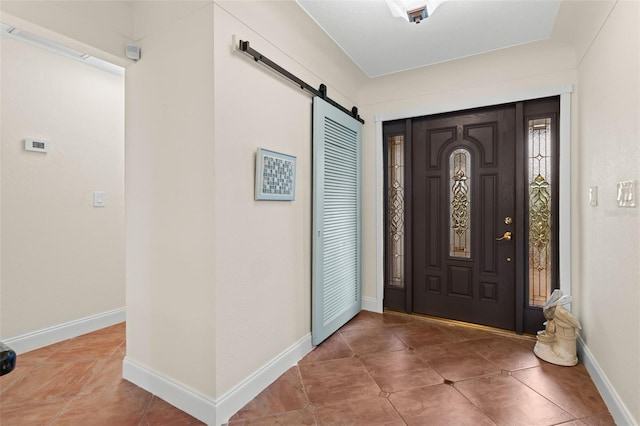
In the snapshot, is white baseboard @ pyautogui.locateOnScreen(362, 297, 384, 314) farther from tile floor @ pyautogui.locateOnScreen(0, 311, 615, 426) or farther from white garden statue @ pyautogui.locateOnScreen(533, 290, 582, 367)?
white garden statue @ pyautogui.locateOnScreen(533, 290, 582, 367)

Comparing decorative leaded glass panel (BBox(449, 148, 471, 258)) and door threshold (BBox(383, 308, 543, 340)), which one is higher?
decorative leaded glass panel (BBox(449, 148, 471, 258))

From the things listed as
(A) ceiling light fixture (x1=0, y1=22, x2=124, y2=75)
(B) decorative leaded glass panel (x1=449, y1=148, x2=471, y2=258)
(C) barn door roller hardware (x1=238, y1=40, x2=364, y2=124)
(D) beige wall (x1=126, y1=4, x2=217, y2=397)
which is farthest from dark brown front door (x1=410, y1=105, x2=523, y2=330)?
(A) ceiling light fixture (x1=0, y1=22, x2=124, y2=75)

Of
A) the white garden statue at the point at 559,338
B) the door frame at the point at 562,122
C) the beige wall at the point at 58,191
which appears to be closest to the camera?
the white garden statue at the point at 559,338

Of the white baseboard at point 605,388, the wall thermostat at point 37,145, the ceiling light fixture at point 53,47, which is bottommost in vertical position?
the white baseboard at point 605,388

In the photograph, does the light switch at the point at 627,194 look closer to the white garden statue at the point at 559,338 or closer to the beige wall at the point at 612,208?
the beige wall at the point at 612,208

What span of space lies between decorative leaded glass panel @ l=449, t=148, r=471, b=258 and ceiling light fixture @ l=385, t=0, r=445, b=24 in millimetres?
1481

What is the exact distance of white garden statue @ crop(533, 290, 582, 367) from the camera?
2.30 meters

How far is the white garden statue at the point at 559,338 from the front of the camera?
230 centimetres

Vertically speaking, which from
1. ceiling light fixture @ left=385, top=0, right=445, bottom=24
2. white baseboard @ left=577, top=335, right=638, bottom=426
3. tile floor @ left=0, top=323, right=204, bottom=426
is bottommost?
tile floor @ left=0, top=323, right=204, bottom=426

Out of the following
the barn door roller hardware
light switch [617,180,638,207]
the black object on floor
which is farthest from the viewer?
the barn door roller hardware

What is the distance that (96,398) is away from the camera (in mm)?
1923

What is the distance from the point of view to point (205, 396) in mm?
1729

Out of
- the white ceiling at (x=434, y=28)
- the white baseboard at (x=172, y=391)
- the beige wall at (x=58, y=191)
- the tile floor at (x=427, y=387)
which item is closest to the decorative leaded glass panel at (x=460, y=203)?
the tile floor at (x=427, y=387)

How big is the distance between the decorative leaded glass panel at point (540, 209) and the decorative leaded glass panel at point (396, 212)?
1.18m
